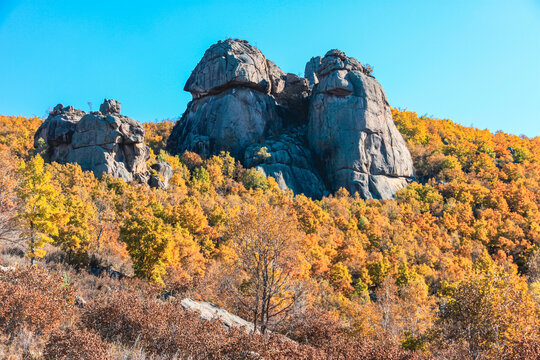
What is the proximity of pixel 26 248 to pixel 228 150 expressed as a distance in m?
54.0

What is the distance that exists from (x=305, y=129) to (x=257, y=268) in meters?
68.8

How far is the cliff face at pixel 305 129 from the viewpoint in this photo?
67.8 m

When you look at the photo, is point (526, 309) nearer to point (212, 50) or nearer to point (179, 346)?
point (179, 346)

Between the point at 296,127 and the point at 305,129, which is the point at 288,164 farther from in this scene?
the point at 296,127

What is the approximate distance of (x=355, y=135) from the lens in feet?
225

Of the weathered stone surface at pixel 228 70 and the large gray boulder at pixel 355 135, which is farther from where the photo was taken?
the weathered stone surface at pixel 228 70

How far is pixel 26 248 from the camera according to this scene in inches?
703

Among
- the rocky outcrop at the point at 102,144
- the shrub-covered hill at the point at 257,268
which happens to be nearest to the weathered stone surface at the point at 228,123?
the shrub-covered hill at the point at 257,268

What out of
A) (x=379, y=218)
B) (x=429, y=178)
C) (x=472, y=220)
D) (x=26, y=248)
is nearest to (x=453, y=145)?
(x=429, y=178)

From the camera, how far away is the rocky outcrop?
51125 mm

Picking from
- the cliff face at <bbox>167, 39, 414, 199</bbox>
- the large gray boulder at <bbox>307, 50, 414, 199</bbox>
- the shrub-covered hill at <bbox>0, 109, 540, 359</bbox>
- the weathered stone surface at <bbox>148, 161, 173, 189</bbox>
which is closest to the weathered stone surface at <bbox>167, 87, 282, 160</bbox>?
the cliff face at <bbox>167, 39, 414, 199</bbox>

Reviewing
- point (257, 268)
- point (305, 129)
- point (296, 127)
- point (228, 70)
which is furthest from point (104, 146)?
point (257, 268)

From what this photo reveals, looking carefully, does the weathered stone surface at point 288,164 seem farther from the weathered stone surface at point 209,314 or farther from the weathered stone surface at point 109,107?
the weathered stone surface at point 209,314

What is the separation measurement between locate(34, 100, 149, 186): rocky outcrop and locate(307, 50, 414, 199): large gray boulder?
119 feet
